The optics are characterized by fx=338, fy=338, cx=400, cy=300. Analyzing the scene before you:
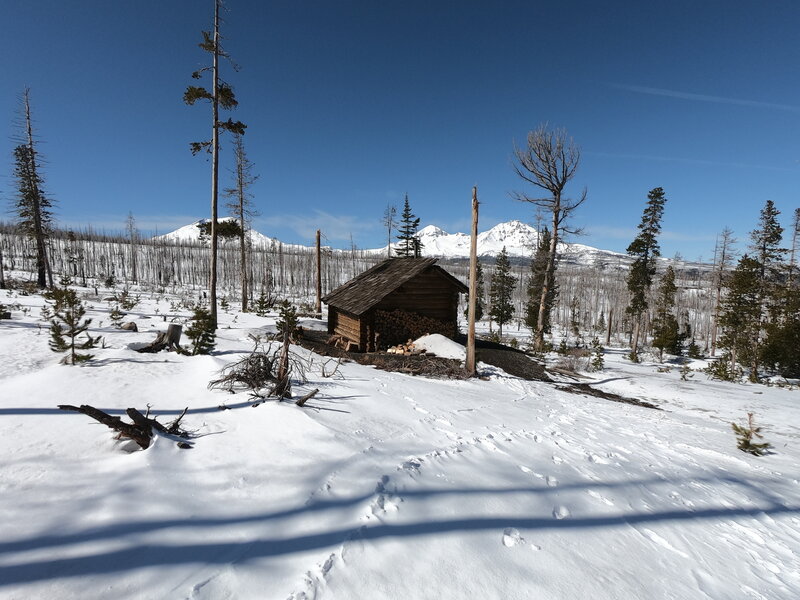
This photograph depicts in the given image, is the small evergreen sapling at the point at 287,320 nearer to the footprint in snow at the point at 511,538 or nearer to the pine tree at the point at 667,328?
the footprint in snow at the point at 511,538

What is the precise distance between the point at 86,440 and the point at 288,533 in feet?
8.88

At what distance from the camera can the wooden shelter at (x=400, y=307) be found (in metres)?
14.2

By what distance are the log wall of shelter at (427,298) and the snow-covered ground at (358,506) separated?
847 cm

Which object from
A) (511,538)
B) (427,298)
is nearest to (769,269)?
(427,298)

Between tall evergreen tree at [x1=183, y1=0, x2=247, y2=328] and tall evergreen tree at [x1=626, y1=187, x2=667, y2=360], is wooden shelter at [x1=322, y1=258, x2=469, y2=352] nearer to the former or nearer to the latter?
tall evergreen tree at [x1=183, y1=0, x2=247, y2=328]

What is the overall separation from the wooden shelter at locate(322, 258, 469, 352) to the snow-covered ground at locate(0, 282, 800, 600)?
26.2 feet

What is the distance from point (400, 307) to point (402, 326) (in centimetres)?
84

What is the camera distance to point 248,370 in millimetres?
5695

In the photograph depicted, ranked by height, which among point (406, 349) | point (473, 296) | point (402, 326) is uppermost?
point (473, 296)

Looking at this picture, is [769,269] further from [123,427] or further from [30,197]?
[30,197]

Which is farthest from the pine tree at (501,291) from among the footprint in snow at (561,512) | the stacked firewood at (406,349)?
the footprint in snow at (561,512)

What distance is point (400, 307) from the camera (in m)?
14.7

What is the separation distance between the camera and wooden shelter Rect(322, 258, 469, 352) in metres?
14.2

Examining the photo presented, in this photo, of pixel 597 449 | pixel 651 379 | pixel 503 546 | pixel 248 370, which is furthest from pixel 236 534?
pixel 651 379
